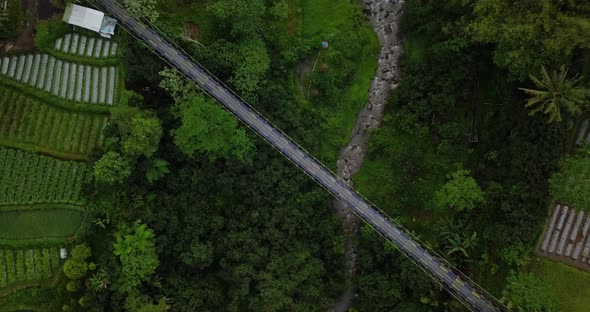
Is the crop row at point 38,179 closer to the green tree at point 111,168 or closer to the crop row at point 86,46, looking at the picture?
the green tree at point 111,168

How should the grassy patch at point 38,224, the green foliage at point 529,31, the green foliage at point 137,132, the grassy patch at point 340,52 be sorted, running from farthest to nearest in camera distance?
the grassy patch at point 340,52
the grassy patch at point 38,224
the green foliage at point 137,132
the green foliage at point 529,31

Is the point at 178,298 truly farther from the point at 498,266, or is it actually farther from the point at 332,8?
the point at 332,8

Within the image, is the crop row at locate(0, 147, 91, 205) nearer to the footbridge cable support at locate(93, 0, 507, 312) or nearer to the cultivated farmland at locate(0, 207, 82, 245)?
the cultivated farmland at locate(0, 207, 82, 245)

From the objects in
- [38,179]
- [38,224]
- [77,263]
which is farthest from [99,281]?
[38,179]

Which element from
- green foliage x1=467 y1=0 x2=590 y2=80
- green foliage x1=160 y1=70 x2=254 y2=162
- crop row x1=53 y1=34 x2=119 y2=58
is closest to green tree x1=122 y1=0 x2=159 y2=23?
crop row x1=53 y1=34 x2=119 y2=58

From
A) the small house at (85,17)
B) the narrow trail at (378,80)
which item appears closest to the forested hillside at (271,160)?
the small house at (85,17)

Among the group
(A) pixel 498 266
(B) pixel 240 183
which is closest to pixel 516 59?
(A) pixel 498 266

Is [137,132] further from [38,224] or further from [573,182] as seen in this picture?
[573,182]
